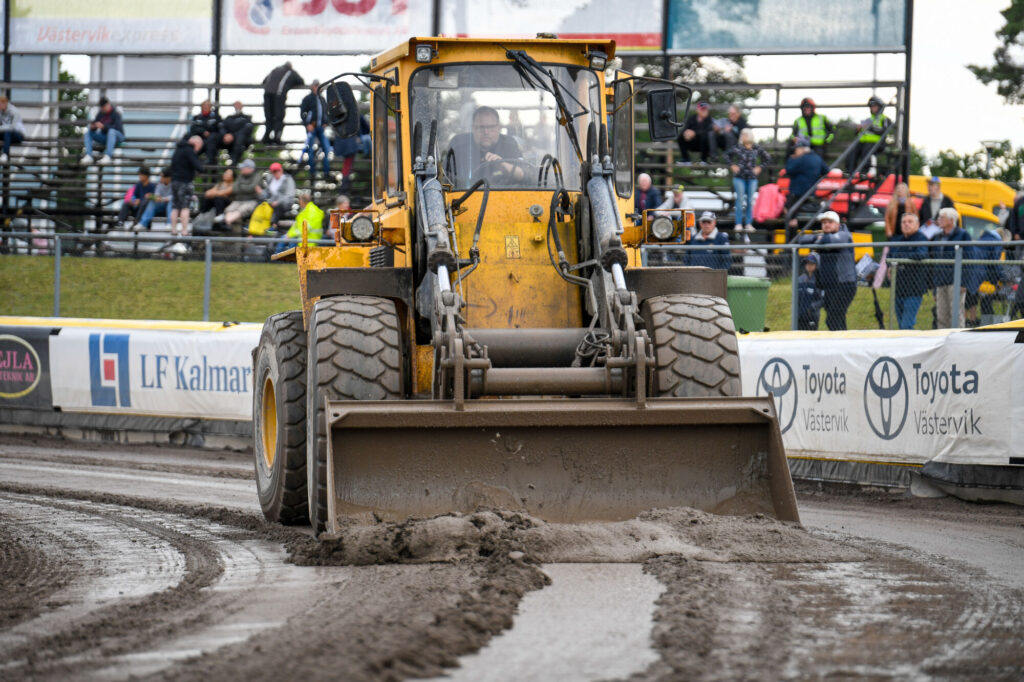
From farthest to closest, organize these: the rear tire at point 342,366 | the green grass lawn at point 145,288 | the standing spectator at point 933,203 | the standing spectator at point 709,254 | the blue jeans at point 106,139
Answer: the blue jeans at point 106,139
the green grass lawn at point 145,288
the standing spectator at point 933,203
the standing spectator at point 709,254
the rear tire at point 342,366

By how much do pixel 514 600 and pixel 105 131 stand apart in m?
24.3

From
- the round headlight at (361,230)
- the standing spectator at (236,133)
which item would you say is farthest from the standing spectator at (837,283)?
the standing spectator at (236,133)

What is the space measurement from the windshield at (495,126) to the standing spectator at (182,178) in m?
15.6

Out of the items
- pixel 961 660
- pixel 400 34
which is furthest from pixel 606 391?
pixel 400 34

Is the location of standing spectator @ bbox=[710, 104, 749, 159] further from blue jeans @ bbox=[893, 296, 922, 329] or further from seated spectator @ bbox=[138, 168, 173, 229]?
seated spectator @ bbox=[138, 168, 173, 229]

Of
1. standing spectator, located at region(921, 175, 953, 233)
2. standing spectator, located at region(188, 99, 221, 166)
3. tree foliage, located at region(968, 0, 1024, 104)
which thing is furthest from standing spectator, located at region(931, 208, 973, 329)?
tree foliage, located at region(968, 0, 1024, 104)

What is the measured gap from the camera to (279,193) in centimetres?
2392

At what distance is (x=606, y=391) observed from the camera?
7.93 m

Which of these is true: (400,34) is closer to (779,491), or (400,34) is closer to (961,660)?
(779,491)

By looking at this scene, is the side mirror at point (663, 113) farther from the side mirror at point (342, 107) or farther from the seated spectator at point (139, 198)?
the seated spectator at point (139, 198)

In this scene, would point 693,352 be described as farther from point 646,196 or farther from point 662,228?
point 646,196

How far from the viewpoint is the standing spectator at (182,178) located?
24203 mm

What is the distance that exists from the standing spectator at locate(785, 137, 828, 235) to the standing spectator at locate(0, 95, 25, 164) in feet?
52.6

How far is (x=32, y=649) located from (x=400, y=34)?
21.8m
